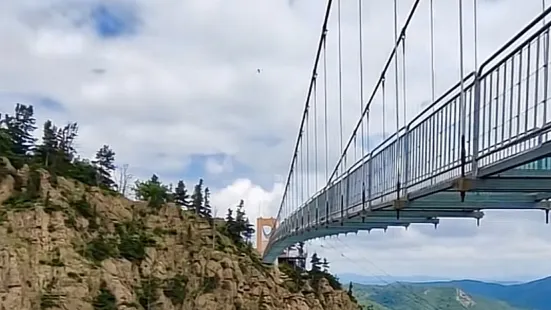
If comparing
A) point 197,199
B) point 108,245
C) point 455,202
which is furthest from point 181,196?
point 455,202

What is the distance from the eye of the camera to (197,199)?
1385 inches

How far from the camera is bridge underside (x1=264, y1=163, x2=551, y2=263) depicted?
4.48 metres

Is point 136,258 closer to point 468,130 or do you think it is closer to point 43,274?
A: point 43,274

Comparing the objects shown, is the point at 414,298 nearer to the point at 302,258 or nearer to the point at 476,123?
the point at 302,258

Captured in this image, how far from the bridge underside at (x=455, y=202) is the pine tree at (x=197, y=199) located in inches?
900

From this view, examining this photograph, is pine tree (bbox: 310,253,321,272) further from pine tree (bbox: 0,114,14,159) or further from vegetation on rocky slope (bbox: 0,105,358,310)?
pine tree (bbox: 0,114,14,159)

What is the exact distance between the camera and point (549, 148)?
339 cm

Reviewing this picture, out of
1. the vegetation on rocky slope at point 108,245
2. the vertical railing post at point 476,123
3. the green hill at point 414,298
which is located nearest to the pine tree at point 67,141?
the vegetation on rocky slope at point 108,245

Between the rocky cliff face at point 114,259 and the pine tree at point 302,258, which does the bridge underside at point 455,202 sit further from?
the pine tree at point 302,258

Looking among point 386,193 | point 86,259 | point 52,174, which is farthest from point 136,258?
point 386,193

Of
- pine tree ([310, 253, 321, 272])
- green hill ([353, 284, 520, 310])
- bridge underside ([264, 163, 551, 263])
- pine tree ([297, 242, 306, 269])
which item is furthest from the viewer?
green hill ([353, 284, 520, 310])

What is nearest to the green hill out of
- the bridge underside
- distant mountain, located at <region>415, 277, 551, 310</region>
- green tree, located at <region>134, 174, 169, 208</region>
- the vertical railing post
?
distant mountain, located at <region>415, 277, 551, 310</region>

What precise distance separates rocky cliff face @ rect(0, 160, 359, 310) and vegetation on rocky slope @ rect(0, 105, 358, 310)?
4 centimetres

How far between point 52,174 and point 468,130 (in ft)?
79.1
